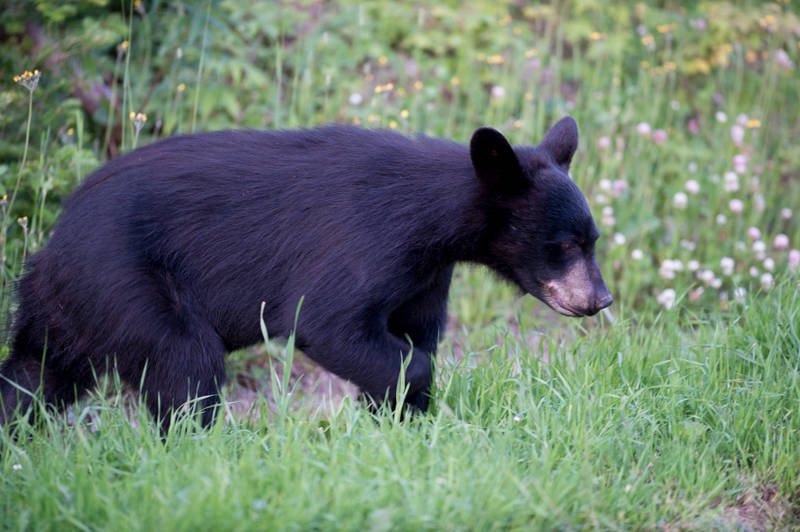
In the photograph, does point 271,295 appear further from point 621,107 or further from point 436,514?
point 621,107

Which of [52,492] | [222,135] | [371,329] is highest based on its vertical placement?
[222,135]

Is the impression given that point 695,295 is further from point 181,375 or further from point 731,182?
point 181,375

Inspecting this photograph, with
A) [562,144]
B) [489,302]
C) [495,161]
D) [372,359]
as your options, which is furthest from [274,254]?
[489,302]

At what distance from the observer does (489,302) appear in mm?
5379

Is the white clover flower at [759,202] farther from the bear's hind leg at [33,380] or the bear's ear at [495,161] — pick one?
the bear's hind leg at [33,380]

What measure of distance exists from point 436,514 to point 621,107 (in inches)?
179

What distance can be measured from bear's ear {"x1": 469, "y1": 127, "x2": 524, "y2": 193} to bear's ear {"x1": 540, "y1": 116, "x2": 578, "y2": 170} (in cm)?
41

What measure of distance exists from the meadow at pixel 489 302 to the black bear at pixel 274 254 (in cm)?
18

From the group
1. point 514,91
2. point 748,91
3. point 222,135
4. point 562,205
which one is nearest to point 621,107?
point 514,91

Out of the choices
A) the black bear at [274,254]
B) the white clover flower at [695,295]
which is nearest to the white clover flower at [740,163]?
the white clover flower at [695,295]

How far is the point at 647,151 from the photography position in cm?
599

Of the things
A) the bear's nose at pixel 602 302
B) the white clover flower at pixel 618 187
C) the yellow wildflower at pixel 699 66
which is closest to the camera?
the bear's nose at pixel 602 302

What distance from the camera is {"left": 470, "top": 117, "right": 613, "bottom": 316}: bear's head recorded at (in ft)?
10.7

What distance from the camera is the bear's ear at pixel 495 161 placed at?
308cm
